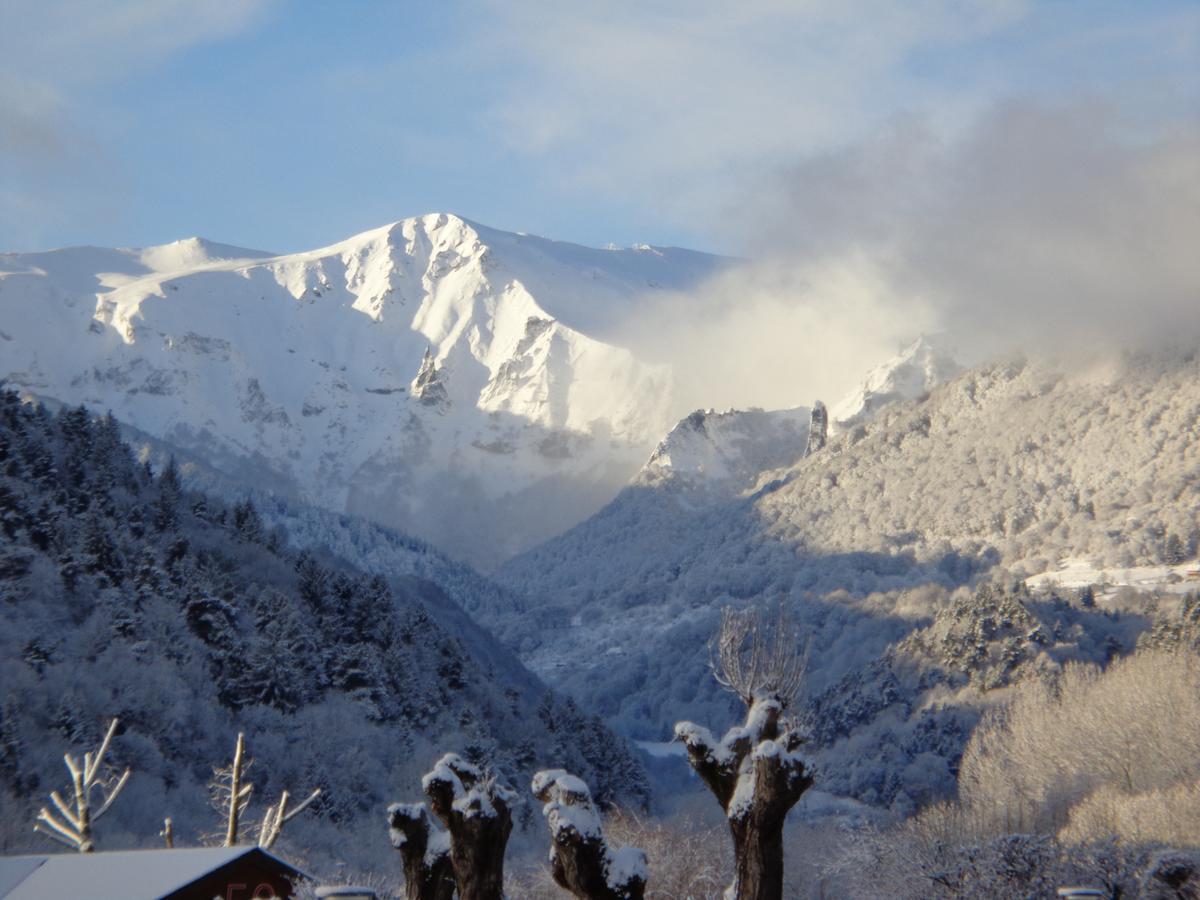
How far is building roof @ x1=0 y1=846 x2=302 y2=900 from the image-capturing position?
35031mm

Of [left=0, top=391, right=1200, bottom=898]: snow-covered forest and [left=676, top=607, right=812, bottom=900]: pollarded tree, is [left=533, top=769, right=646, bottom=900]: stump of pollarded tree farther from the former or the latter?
[left=0, top=391, right=1200, bottom=898]: snow-covered forest

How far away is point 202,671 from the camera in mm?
75312

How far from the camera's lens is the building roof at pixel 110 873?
3503 cm

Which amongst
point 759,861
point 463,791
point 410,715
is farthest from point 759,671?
point 410,715

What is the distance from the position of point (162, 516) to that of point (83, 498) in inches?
292

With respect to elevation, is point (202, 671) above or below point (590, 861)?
above

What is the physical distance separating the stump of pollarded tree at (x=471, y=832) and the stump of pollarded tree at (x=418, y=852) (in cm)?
178

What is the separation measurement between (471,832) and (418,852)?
10.6 feet

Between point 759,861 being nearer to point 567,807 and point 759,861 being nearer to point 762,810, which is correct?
point 762,810

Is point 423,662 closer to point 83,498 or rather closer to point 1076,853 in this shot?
point 83,498

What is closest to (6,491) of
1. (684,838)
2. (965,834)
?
(684,838)

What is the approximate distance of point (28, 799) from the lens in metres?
53.7

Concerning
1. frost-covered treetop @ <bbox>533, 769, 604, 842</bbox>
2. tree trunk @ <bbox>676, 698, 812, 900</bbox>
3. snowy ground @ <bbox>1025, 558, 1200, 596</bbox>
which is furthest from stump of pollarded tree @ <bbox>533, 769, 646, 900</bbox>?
snowy ground @ <bbox>1025, 558, 1200, 596</bbox>

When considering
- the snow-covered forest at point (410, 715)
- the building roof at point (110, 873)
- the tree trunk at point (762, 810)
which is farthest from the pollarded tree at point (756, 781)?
the building roof at point (110, 873)
